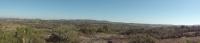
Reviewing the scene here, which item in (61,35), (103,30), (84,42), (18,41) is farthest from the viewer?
(103,30)

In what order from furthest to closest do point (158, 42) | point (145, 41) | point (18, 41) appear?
point (158, 42) < point (145, 41) < point (18, 41)

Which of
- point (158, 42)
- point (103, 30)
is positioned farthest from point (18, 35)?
point (103, 30)

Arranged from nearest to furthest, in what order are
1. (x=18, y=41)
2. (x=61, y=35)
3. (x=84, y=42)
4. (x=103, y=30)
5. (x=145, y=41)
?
(x=18, y=41) → (x=145, y=41) → (x=84, y=42) → (x=61, y=35) → (x=103, y=30)

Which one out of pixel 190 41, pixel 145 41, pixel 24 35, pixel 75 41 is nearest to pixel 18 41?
pixel 24 35

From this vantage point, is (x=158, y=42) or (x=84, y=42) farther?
(x=84, y=42)

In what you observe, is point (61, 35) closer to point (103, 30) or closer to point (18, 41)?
point (18, 41)

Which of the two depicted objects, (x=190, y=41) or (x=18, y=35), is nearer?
(x=18, y=35)

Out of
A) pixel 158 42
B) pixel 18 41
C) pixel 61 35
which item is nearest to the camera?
pixel 18 41

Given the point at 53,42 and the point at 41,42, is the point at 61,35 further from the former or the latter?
the point at 41,42
